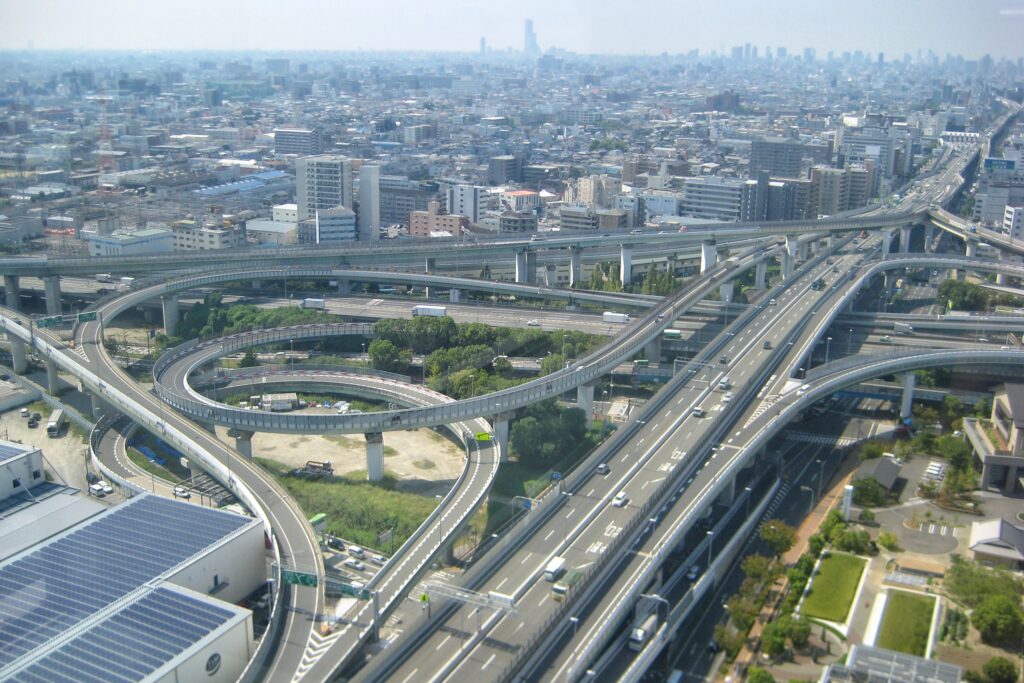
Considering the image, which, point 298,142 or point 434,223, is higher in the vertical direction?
point 298,142

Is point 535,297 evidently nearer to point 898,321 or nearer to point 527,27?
point 898,321

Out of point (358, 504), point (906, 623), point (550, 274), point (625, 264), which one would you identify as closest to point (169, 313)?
point (550, 274)

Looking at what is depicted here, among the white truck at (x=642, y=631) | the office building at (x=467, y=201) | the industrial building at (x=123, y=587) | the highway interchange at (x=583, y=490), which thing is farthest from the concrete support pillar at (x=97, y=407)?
the office building at (x=467, y=201)

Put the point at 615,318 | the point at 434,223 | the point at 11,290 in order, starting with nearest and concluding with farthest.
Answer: the point at 615,318 < the point at 11,290 < the point at 434,223

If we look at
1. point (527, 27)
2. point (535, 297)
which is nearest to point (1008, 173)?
point (535, 297)

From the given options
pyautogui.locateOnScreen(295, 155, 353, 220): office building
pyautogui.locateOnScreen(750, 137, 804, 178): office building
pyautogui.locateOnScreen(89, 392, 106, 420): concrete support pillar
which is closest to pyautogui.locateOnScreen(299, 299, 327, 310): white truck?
pyautogui.locateOnScreen(89, 392, 106, 420): concrete support pillar

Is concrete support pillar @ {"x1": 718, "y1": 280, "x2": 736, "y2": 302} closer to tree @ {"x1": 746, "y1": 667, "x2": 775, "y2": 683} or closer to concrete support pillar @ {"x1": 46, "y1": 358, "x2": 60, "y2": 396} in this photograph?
concrete support pillar @ {"x1": 46, "y1": 358, "x2": 60, "y2": 396}

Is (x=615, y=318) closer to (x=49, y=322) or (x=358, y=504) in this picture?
(x=358, y=504)
